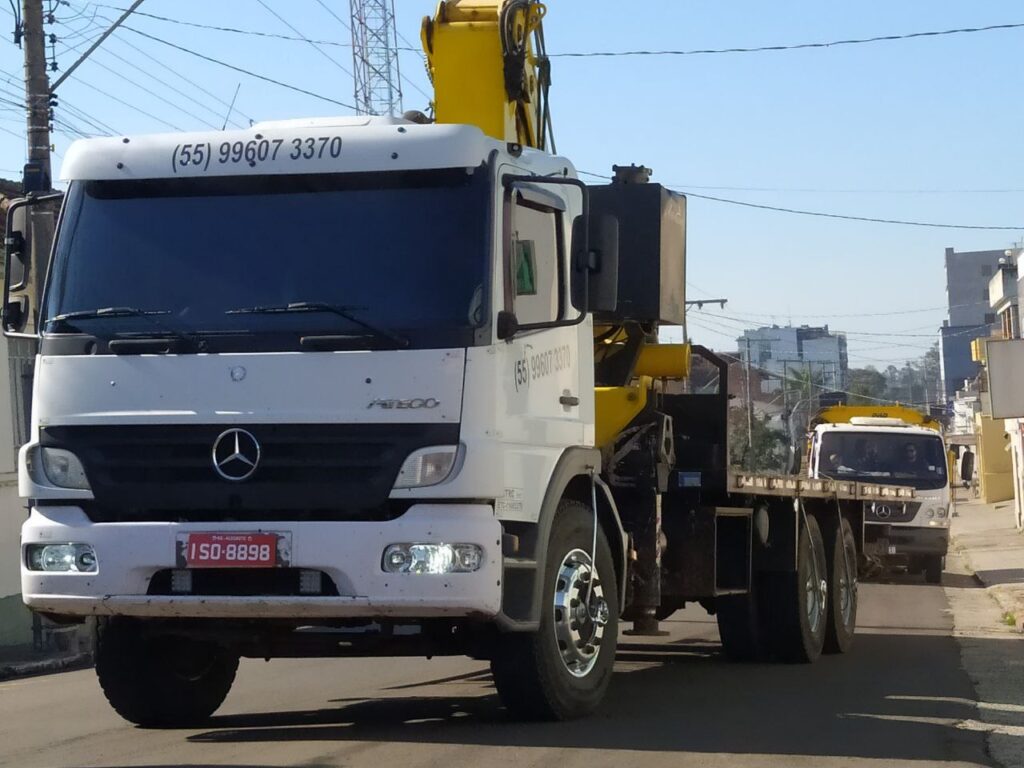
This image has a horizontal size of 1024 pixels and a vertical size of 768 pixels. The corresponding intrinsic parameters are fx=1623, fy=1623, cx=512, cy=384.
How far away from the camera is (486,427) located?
7.38 metres

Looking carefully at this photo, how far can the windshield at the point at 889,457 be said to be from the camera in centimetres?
2428

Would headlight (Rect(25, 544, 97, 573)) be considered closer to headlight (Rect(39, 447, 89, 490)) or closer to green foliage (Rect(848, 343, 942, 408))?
headlight (Rect(39, 447, 89, 490))

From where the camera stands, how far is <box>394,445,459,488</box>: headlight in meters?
7.27

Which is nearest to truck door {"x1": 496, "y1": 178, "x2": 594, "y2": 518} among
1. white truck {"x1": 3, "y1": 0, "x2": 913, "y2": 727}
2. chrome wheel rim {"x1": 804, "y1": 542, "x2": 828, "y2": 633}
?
white truck {"x1": 3, "y1": 0, "x2": 913, "y2": 727}

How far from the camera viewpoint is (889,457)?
2439cm

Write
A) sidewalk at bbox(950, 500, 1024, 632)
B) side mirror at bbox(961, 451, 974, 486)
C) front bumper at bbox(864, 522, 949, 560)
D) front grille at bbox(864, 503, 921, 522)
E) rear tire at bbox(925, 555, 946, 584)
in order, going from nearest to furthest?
front grille at bbox(864, 503, 921, 522)
sidewalk at bbox(950, 500, 1024, 632)
side mirror at bbox(961, 451, 974, 486)
front bumper at bbox(864, 522, 949, 560)
rear tire at bbox(925, 555, 946, 584)

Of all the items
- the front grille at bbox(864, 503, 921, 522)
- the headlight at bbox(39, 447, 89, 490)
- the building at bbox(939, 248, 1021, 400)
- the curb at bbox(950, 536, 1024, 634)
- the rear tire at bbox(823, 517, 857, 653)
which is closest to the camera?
the headlight at bbox(39, 447, 89, 490)

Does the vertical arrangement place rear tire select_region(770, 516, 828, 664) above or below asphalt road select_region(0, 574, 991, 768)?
above

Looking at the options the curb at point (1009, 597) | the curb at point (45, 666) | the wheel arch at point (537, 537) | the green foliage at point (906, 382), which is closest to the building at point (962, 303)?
the green foliage at point (906, 382)

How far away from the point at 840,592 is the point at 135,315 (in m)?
7.86

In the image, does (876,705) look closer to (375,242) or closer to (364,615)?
(364,615)

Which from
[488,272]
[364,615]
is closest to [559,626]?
[364,615]

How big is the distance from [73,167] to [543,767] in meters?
3.72

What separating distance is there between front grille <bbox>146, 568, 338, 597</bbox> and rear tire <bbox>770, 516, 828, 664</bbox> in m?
5.87
